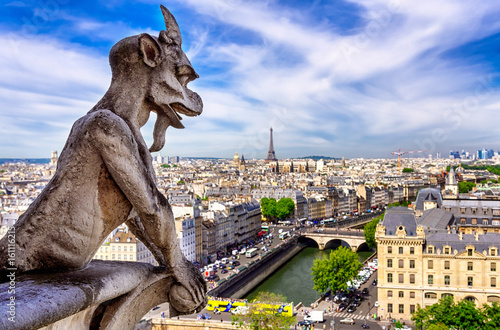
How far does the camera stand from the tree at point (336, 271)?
28.2 meters

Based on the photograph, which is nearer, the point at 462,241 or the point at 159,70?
the point at 159,70

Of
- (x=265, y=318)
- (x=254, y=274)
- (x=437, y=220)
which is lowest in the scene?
(x=254, y=274)

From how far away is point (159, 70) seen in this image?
2852 mm

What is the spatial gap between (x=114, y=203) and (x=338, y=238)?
154ft

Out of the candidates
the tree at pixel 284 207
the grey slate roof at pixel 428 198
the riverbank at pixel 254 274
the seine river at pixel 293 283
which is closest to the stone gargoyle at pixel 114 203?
the riverbank at pixel 254 274

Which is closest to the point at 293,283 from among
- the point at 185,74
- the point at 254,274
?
the point at 254,274

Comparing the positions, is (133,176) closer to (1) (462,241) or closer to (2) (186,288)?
(2) (186,288)

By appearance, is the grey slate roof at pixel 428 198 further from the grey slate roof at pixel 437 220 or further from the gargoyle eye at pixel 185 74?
the gargoyle eye at pixel 185 74

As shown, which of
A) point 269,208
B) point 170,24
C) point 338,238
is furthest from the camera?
point 269,208

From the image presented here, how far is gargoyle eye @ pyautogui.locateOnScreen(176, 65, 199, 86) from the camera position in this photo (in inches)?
117

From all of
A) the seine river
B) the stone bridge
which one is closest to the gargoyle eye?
the seine river

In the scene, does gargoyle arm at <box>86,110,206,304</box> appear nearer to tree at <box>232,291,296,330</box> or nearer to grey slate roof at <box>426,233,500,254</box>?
tree at <box>232,291,296,330</box>

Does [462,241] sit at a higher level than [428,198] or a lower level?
lower

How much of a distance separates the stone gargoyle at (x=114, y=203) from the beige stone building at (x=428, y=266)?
23563 millimetres
